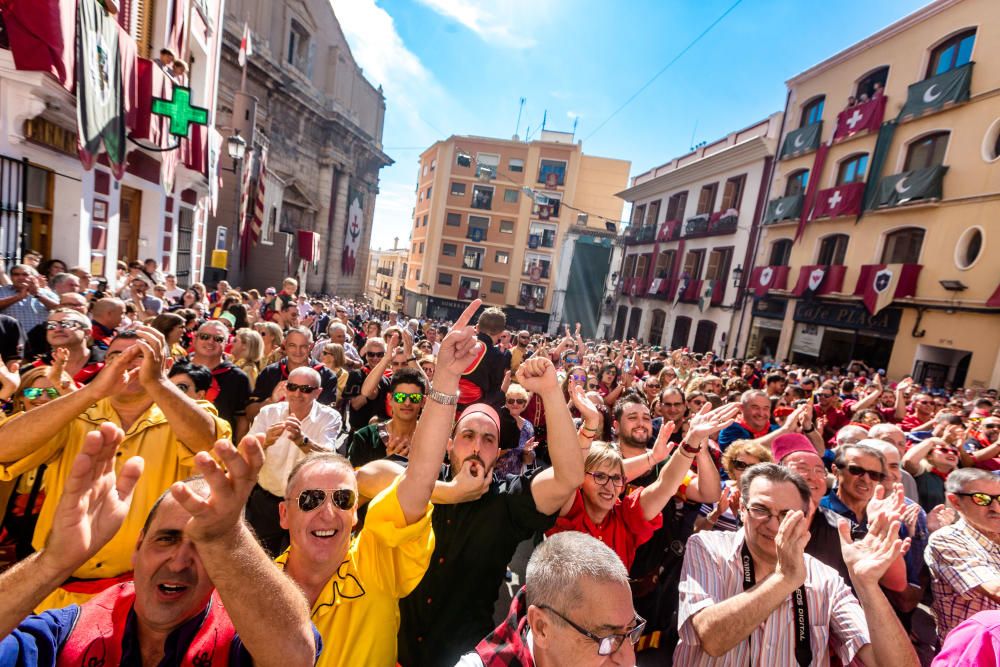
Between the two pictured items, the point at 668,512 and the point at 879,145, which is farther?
the point at 879,145

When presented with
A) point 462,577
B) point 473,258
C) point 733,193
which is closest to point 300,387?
point 462,577

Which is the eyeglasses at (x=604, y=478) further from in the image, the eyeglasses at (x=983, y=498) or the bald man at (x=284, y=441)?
the eyeglasses at (x=983, y=498)

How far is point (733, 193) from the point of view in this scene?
21.8 metres

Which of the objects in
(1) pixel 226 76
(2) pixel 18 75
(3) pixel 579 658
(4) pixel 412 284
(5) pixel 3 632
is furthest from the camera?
(4) pixel 412 284

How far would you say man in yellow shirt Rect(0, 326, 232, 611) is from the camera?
1.90 m

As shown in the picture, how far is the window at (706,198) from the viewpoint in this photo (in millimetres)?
22938

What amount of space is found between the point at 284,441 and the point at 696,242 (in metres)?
23.9

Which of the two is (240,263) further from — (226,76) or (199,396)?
(199,396)

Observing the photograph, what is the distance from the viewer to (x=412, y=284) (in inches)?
1741

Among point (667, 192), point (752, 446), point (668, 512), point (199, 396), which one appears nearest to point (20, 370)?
point (199, 396)

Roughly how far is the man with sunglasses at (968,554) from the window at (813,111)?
792 inches

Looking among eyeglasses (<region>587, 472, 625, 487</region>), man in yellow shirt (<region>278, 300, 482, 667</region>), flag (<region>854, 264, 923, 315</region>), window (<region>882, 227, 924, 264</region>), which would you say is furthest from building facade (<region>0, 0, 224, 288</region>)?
window (<region>882, 227, 924, 264</region>)

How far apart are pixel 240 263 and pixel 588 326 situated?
23890mm

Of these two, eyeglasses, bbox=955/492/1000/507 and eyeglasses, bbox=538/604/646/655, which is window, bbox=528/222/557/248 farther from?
eyeglasses, bbox=538/604/646/655
